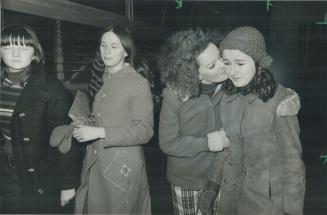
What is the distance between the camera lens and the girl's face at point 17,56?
112 inches

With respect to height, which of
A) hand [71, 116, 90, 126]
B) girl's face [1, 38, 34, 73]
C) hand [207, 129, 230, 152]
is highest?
girl's face [1, 38, 34, 73]

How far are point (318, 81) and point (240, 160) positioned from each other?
3.04 ft

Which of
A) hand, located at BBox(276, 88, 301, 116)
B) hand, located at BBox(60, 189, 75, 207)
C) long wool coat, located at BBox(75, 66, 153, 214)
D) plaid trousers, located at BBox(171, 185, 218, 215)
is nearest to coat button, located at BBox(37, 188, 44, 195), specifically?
hand, located at BBox(60, 189, 75, 207)

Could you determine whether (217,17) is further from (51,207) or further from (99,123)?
(51,207)

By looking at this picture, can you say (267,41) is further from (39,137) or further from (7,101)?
(7,101)

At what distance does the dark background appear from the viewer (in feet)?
9.46

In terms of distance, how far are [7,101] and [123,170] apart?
37.3 inches

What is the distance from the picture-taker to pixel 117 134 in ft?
8.70

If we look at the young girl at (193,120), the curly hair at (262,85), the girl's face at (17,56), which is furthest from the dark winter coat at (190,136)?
the girl's face at (17,56)

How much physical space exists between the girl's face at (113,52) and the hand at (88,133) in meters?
0.41

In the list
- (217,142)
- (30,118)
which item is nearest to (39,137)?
(30,118)

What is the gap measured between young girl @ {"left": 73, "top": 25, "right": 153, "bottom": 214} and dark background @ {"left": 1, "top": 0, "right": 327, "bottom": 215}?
0.56ft

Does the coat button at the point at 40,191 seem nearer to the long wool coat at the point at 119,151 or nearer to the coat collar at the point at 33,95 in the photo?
the long wool coat at the point at 119,151

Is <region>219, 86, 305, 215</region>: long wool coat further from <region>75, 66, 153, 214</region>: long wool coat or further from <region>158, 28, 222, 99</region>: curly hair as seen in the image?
<region>75, 66, 153, 214</region>: long wool coat
